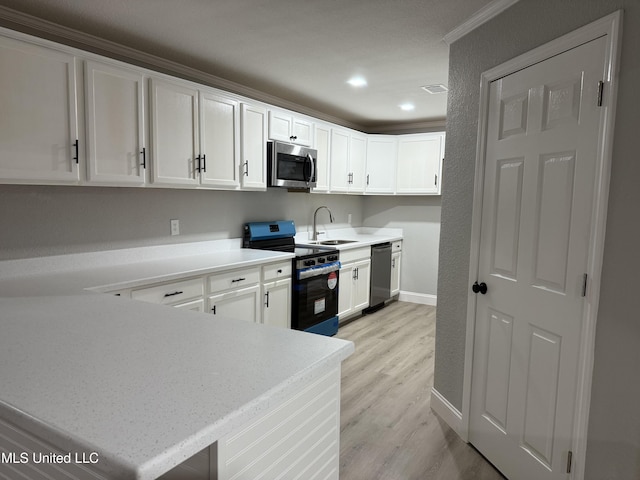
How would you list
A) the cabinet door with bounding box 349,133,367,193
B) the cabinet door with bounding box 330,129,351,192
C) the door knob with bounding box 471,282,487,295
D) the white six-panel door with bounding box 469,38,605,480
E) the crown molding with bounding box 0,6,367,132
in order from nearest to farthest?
the white six-panel door with bounding box 469,38,605,480
the door knob with bounding box 471,282,487,295
the crown molding with bounding box 0,6,367,132
the cabinet door with bounding box 330,129,351,192
the cabinet door with bounding box 349,133,367,193

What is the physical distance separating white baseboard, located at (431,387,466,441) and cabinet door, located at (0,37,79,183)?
2599mm

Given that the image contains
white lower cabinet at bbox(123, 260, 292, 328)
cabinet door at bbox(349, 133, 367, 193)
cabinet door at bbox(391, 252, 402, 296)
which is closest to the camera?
white lower cabinet at bbox(123, 260, 292, 328)

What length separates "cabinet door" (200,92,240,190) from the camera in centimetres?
322

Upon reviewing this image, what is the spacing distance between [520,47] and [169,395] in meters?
2.13

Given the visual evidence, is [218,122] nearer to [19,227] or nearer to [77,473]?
[19,227]

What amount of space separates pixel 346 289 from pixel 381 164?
1.84 metres

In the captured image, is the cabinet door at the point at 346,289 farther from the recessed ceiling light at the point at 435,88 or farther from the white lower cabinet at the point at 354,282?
the recessed ceiling light at the point at 435,88

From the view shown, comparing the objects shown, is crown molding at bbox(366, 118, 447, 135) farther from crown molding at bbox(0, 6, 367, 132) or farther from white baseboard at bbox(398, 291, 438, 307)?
white baseboard at bbox(398, 291, 438, 307)

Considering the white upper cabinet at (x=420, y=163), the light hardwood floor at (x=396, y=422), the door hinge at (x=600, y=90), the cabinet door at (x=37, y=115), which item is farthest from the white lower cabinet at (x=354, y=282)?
the door hinge at (x=600, y=90)

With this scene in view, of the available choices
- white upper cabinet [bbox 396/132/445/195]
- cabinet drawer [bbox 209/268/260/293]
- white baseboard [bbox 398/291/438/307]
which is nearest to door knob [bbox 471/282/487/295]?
cabinet drawer [bbox 209/268/260/293]

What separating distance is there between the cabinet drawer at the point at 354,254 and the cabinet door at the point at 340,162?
0.74 meters

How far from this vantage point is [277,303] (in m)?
3.66

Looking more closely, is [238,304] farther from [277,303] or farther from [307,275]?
[307,275]

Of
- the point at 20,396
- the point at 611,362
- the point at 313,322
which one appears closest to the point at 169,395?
the point at 20,396
